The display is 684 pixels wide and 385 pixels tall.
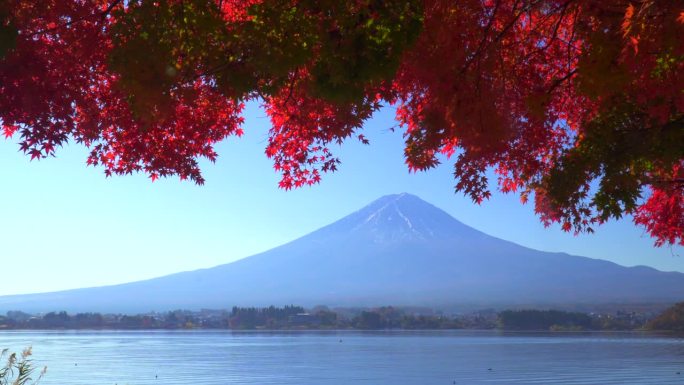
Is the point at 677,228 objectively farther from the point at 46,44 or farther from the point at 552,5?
the point at 46,44

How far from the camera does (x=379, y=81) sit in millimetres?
6543

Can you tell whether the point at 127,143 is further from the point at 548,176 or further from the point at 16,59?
the point at 548,176

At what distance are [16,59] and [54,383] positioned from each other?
26.8 meters

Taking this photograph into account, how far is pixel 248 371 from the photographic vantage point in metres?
38.9

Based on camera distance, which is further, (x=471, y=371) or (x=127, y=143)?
(x=471, y=371)

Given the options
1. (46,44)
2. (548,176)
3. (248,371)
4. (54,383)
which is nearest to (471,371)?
(248,371)

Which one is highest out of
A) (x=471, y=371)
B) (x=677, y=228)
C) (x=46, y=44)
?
(x=46, y=44)

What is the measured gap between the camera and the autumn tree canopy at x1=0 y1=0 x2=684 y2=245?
6.39 m

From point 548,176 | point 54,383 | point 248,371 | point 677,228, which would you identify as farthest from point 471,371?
point 548,176

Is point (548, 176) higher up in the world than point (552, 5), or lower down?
lower down

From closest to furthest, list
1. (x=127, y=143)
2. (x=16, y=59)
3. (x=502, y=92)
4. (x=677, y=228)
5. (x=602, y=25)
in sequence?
1. (x=602, y=25)
2. (x=16, y=59)
3. (x=502, y=92)
4. (x=127, y=143)
5. (x=677, y=228)

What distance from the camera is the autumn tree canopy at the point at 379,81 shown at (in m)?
6.39

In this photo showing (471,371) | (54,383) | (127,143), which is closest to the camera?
(127,143)

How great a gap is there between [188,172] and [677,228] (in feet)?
30.6
